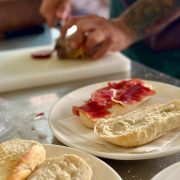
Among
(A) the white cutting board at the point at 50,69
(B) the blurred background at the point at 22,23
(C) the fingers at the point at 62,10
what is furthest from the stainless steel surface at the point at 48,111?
(B) the blurred background at the point at 22,23

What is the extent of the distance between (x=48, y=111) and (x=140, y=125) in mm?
260

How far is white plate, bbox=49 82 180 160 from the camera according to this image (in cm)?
67

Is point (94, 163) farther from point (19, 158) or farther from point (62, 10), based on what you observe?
point (62, 10)

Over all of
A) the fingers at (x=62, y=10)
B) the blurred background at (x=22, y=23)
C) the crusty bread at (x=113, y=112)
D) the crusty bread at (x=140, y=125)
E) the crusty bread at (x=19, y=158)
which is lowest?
the blurred background at (x=22, y=23)

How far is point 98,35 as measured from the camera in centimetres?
115

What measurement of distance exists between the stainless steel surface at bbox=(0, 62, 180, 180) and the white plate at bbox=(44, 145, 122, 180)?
65 mm

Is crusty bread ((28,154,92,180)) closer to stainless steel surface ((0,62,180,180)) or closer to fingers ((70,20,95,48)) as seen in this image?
stainless steel surface ((0,62,180,180))

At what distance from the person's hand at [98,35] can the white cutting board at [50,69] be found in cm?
3

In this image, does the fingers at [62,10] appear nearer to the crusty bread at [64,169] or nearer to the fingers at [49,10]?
the fingers at [49,10]

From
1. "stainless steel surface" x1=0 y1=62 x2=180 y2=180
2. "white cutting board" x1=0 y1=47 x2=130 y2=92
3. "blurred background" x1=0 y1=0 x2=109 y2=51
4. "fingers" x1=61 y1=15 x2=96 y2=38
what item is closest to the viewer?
"stainless steel surface" x1=0 y1=62 x2=180 y2=180

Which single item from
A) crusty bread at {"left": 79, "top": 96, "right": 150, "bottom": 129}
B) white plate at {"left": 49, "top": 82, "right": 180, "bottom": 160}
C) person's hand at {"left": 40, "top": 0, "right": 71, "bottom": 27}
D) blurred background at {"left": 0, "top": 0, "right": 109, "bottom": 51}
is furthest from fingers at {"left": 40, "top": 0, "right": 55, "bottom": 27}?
crusty bread at {"left": 79, "top": 96, "right": 150, "bottom": 129}

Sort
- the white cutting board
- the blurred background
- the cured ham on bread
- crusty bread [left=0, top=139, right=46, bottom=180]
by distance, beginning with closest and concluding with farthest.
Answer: crusty bread [left=0, top=139, right=46, bottom=180] < the cured ham on bread < the white cutting board < the blurred background

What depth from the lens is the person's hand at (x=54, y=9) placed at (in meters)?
1.38

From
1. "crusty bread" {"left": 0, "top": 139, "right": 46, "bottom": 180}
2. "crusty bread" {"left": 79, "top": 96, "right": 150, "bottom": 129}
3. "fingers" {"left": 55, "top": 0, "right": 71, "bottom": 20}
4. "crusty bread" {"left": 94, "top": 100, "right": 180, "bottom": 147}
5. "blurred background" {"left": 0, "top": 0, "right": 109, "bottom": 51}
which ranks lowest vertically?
"blurred background" {"left": 0, "top": 0, "right": 109, "bottom": 51}
